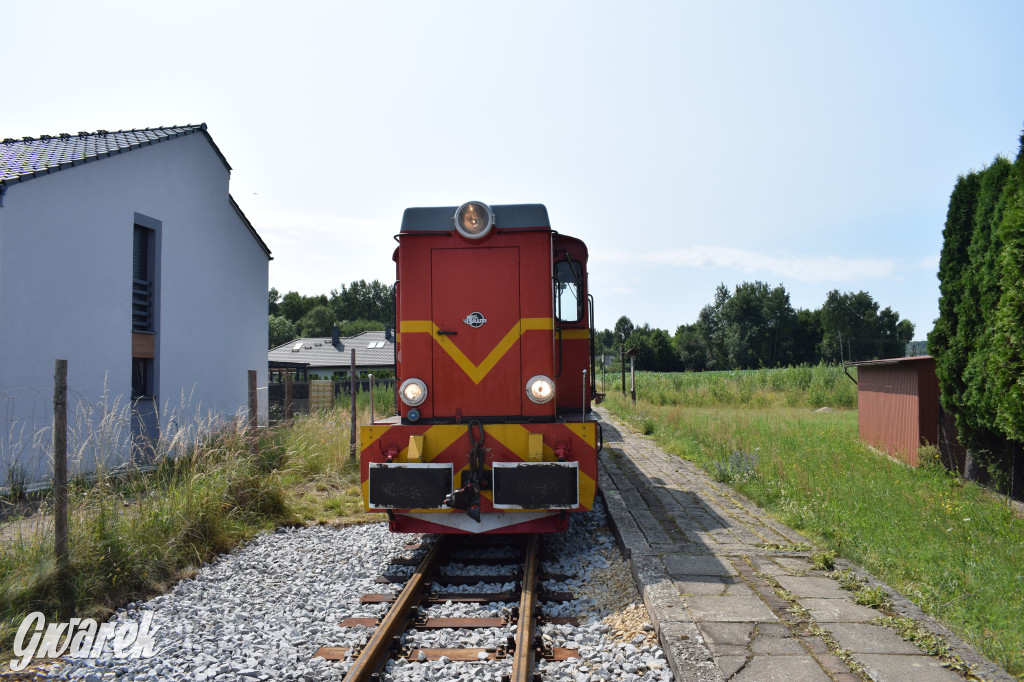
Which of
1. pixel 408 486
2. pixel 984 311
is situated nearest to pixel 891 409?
pixel 984 311

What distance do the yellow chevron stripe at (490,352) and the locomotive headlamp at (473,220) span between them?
88 centimetres

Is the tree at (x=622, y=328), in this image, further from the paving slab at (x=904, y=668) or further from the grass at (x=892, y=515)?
the paving slab at (x=904, y=668)

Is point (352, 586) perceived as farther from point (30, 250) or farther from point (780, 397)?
point (780, 397)

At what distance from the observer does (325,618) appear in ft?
13.9

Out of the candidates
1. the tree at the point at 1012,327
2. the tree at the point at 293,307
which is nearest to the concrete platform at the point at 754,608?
the tree at the point at 1012,327

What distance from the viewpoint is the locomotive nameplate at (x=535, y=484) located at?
5008mm

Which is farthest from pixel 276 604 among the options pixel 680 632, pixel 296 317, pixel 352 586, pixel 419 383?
pixel 296 317

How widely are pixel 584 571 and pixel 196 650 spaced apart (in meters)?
2.93

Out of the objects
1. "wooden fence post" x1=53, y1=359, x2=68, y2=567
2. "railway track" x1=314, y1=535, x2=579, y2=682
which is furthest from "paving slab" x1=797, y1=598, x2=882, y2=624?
"wooden fence post" x1=53, y1=359, x2=68, y2=567

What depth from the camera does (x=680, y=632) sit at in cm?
361

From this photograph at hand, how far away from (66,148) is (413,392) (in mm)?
10231

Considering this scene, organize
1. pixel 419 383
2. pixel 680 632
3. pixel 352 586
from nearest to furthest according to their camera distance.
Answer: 1. pixel 680 632
2. pixel 352 586
3. pixel 419 383

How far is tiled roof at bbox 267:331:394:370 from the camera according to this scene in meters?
34.3

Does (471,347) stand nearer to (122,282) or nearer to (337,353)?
(122,282)
